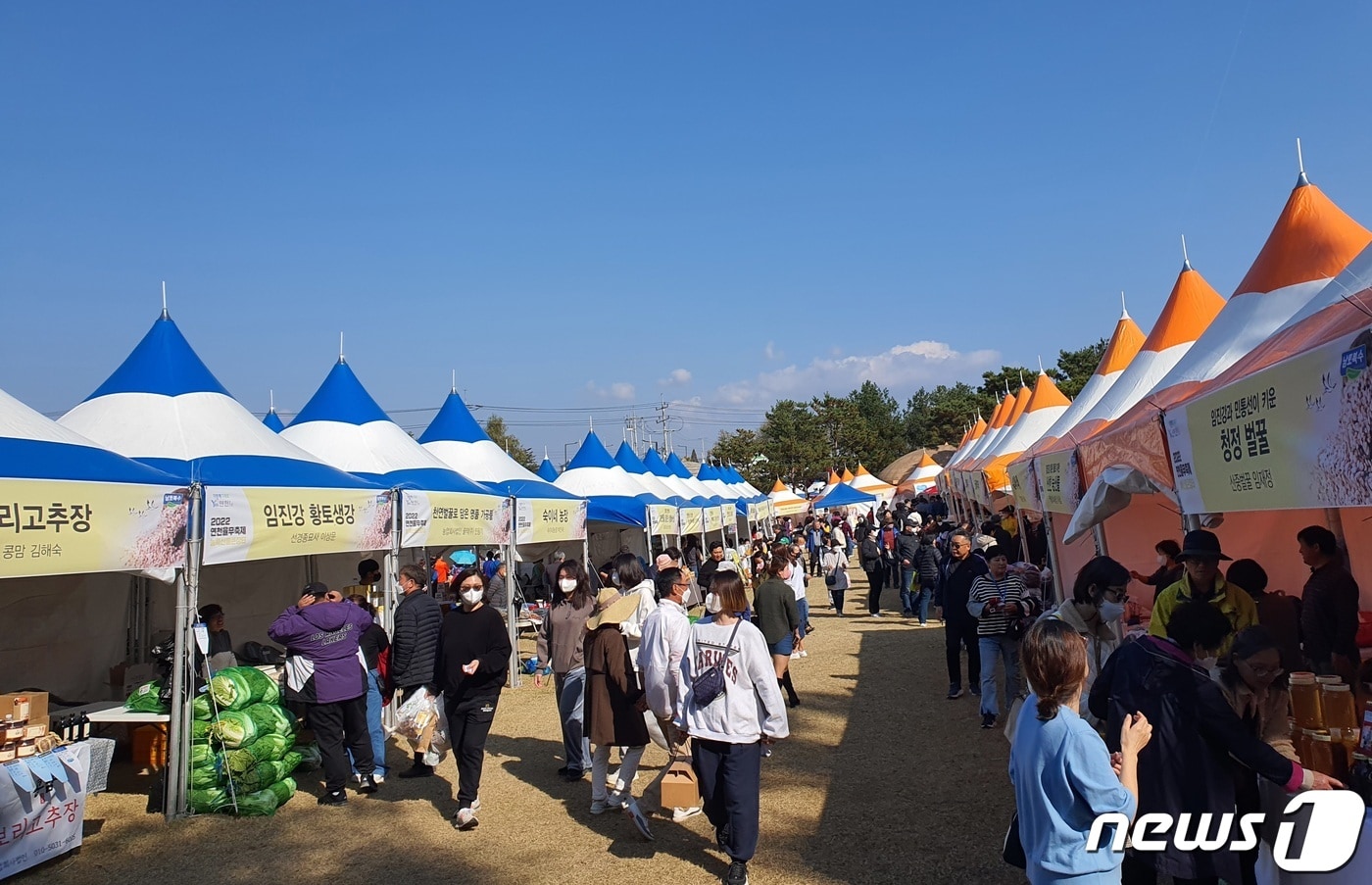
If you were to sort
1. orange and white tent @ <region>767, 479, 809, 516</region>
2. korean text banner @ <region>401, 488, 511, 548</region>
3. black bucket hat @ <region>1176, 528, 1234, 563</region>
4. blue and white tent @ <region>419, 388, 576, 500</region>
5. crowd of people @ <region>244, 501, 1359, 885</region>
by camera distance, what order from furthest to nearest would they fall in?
1. orange and white tent @ <region>767, 479, 809, 516</region>
2. blue and white tent @ <region>419, 388, 576, 500</region>
3. korean text banner @ <region>401, 488, 511, 548</region>
4. black bucket hat @ <region>1176, 528, 1234, 563</region>
5. crowd of people @ <region>244, 501, 1359, 885</region>

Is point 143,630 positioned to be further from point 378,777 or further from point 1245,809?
point 1245,809

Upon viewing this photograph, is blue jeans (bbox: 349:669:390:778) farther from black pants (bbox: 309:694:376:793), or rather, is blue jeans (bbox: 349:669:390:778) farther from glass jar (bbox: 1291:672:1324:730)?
glass jar (bbox: 1291:672:1324:730)

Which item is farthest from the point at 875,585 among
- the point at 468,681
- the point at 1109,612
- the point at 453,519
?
the point at 468,681

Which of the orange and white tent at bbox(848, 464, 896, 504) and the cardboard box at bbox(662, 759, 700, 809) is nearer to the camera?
the cardboard box at bbox(662, 759, 700, 809)

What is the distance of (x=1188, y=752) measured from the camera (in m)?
2.79

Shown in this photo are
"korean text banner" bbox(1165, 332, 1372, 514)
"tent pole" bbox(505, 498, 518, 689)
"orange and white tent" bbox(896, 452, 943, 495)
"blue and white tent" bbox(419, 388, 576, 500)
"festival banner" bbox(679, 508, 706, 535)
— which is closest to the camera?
"korean text banner" bbox(1165, 332, 1372, 514)

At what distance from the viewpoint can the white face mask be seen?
5395mm

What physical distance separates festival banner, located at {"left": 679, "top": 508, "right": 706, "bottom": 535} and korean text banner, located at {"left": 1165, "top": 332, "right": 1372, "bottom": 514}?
587 inches

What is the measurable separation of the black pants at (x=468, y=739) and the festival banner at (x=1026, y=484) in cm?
610

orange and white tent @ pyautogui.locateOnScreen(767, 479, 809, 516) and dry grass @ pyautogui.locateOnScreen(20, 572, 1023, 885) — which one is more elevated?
orange and white tent @ pyautogui.locateOnScreen(767, 479, 809, 516)

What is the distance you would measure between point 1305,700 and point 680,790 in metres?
3.04

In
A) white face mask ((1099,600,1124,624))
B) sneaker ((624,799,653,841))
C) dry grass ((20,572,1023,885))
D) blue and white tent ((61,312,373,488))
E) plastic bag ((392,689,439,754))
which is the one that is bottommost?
dry grass ((20,572,1023,885))

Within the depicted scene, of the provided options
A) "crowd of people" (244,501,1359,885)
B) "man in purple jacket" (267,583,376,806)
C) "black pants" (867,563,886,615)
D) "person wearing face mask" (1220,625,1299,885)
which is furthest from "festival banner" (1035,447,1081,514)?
"black pants" (867,563,886,615)

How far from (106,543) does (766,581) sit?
541 centimetres
